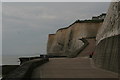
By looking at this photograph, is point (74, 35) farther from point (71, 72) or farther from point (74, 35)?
point (71, 72)

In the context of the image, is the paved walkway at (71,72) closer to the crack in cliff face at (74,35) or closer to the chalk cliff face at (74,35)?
the chalk cliff face at (74,35)

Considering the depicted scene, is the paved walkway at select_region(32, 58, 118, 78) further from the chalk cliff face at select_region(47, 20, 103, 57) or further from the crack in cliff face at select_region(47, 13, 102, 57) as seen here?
the crack in cliff face at select_region(47, 13, 102, 57)

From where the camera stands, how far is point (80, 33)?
5800 centimetres

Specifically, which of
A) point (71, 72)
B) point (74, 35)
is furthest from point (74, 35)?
point (71, 72)

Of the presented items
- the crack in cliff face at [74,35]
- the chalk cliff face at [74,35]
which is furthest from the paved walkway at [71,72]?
the crack in cliff face at [74,35]

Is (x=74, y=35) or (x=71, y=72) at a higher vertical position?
(x=74, y=35)

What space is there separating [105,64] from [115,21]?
2355 mm

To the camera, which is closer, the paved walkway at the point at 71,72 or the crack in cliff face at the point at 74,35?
the paved walkway at the point at 71,72

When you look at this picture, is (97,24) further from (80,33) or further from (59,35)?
(59,35)

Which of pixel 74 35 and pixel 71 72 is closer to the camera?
pixel 71 72

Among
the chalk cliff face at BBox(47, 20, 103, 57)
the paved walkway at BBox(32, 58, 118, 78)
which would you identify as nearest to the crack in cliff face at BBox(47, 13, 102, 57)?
the chalk cliff face at BBox(47, 20, 103, 57)

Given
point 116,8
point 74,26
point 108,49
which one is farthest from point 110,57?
point 74,26

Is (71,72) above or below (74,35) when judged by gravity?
below

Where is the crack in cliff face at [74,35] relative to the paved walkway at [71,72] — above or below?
above
